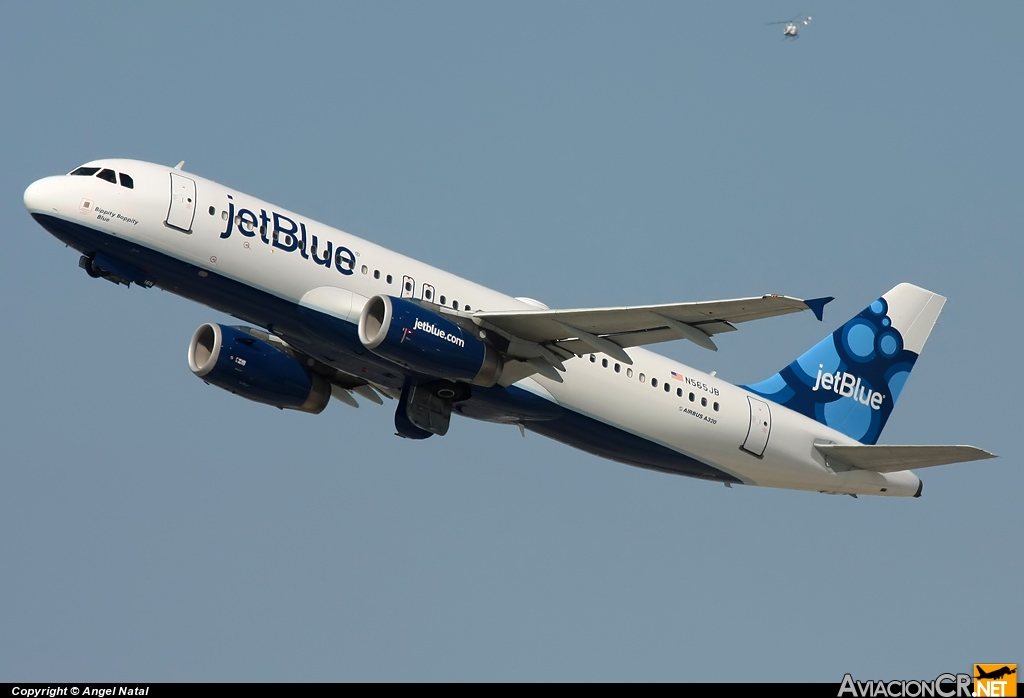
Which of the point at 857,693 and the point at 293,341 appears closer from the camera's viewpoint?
the point at 857,693

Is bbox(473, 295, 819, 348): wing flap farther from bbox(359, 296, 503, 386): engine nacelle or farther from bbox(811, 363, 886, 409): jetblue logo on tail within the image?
bbox(811, 363, 886, 409): jetblue logo on tail

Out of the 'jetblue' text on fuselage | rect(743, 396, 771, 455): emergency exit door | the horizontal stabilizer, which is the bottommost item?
the horizontal stabilizer

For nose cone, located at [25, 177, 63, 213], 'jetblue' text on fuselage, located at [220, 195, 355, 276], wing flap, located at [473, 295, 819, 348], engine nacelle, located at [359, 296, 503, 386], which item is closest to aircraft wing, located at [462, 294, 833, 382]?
wing flap, located at [473, 295, 819, 348]

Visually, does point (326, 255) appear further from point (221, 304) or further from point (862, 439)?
point (862, 439)

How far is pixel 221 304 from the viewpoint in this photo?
35.5 metres

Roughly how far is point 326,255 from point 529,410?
6913 mm

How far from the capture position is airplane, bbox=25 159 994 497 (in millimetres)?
34344

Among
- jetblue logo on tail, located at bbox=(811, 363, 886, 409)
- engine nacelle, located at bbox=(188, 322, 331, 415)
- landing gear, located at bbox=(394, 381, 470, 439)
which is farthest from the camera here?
jetblue logo on tail, located at bbox=(811, 363, 886, 409)

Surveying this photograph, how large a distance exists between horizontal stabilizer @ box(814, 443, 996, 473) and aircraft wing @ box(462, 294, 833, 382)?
27.0 feet

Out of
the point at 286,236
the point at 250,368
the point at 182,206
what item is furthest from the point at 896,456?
the point at 182,206

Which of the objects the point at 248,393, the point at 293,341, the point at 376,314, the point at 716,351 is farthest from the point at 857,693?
the point at 248,393

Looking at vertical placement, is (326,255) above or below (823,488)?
above

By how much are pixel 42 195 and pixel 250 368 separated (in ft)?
26.4

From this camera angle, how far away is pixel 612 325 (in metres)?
35.1
